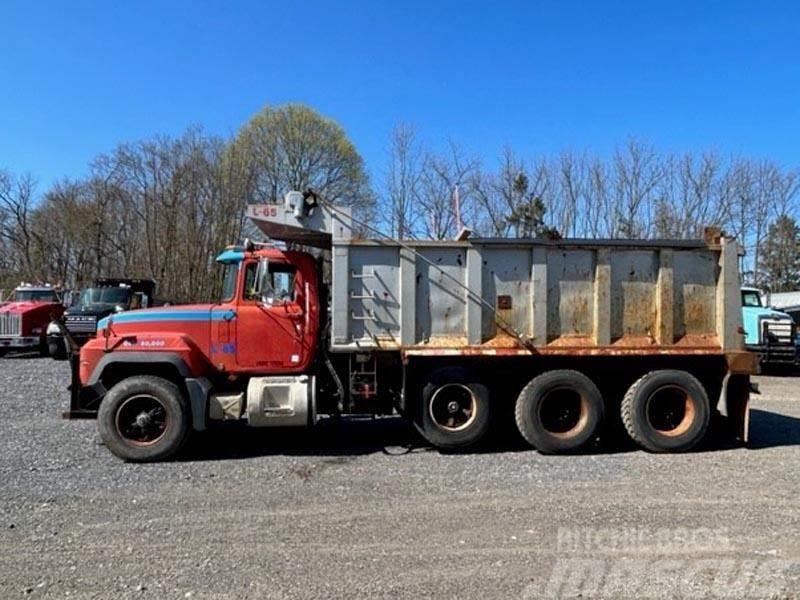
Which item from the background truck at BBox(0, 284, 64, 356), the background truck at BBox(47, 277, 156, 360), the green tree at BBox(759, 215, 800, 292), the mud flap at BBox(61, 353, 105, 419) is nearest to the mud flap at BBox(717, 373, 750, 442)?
the mud flap at BBox(61, 353, 105, 419)

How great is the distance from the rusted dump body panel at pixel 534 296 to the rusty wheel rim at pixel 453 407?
20.4 inches

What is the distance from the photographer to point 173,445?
756 centimetres

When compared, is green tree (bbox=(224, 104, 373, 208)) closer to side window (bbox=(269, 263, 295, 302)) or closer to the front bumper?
the front bumper

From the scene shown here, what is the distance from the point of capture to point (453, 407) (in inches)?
316

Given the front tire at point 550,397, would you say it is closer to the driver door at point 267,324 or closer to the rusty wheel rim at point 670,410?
the rusty wheel rim at point 670,410

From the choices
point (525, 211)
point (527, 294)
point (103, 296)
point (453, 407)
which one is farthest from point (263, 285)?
point (525, 211)

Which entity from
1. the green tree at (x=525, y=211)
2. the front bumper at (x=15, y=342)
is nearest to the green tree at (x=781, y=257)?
the green tree at (x=525, y=211)

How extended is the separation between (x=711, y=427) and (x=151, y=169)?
39272 mm

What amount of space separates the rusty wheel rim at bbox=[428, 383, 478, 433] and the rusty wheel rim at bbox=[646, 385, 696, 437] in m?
2.22

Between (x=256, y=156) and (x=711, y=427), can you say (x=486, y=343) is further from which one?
(x=256, y=156)

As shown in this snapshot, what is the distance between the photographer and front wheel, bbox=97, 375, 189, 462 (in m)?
7.51

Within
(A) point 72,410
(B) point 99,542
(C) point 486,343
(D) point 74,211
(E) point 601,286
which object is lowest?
(B) point 99,542

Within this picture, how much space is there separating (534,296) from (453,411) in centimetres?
173

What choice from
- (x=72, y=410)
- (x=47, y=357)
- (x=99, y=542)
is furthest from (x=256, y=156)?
(x=99, y=542)
